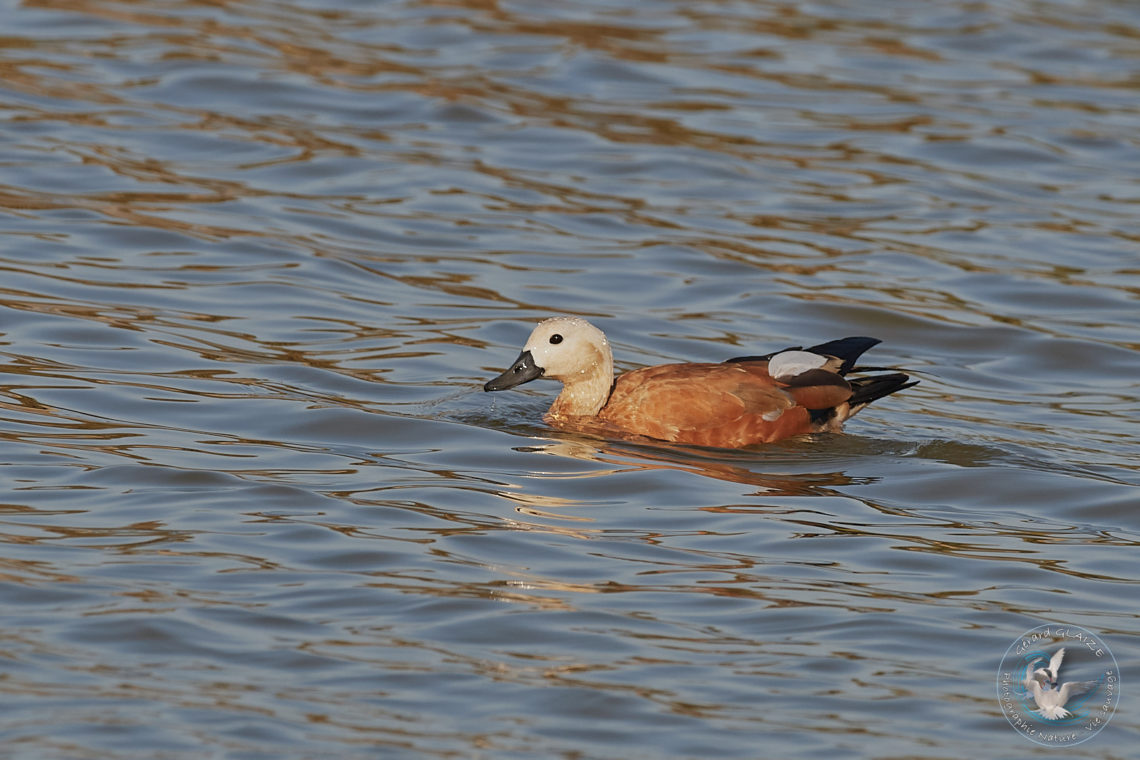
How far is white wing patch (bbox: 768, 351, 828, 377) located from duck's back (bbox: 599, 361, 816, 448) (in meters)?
0.06

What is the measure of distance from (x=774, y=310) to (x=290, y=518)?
5.76 meters

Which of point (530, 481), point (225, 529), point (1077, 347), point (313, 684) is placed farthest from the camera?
point (1077, 347)

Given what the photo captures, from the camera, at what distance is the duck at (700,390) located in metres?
9.40

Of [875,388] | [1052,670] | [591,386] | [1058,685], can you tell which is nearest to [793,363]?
[875,388]

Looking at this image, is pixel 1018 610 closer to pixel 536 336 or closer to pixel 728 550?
pixel 728 550

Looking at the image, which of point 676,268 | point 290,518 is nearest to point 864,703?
point 290,518

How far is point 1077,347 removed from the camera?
12234mm

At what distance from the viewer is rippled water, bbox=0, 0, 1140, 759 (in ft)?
19.9

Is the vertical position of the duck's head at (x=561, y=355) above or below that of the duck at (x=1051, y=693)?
above

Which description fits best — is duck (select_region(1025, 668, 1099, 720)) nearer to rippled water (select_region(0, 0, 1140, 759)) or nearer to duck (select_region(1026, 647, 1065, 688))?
duck (select_region(1026, 647, 1065, 688))

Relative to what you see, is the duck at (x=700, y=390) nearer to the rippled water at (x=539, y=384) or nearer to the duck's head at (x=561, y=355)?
the duck's head at (x=561, y=355)

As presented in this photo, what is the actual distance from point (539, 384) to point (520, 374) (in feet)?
5.78

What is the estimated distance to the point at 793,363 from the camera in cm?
960

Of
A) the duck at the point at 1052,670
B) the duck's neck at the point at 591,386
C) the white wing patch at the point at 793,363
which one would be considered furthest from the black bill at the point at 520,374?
the duck at the point at 1052,670
